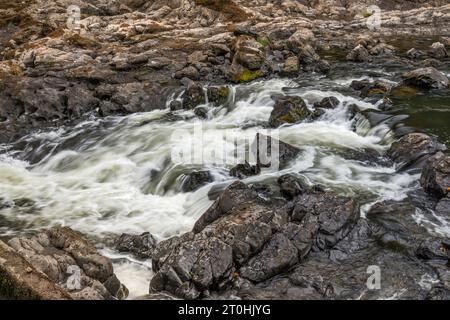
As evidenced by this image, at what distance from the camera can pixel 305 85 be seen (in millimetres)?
22750

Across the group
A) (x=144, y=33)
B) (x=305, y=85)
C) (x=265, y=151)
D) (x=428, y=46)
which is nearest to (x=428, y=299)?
(x=265, y=151)

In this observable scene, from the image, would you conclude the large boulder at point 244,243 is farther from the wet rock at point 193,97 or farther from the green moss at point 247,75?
the green moss at point 247,75

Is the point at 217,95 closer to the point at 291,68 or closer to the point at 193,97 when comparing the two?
the point at 193,97

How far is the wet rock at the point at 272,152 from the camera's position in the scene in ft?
46.3

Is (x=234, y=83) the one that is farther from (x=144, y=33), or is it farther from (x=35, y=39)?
(x=35, y=39)

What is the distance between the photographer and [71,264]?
8.24 meters

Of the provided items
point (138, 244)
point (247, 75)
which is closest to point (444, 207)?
point (138, 244)

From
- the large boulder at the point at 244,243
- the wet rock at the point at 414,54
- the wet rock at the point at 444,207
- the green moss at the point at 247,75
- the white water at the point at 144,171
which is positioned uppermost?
the wet rock at the point at 414,54

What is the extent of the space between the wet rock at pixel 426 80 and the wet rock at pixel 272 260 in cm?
1443

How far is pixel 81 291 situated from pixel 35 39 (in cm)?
3127

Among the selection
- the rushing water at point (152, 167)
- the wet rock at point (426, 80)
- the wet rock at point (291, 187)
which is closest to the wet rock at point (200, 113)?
the rushing water at point (152, 167)

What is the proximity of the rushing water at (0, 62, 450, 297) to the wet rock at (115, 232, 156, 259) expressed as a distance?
Answer: 23 centimetres

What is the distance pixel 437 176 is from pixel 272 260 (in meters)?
5.52

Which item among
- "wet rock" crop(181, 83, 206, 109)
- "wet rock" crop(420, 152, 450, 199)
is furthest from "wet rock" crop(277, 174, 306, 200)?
"wet rock" crop(181, 83, 206, 109)
